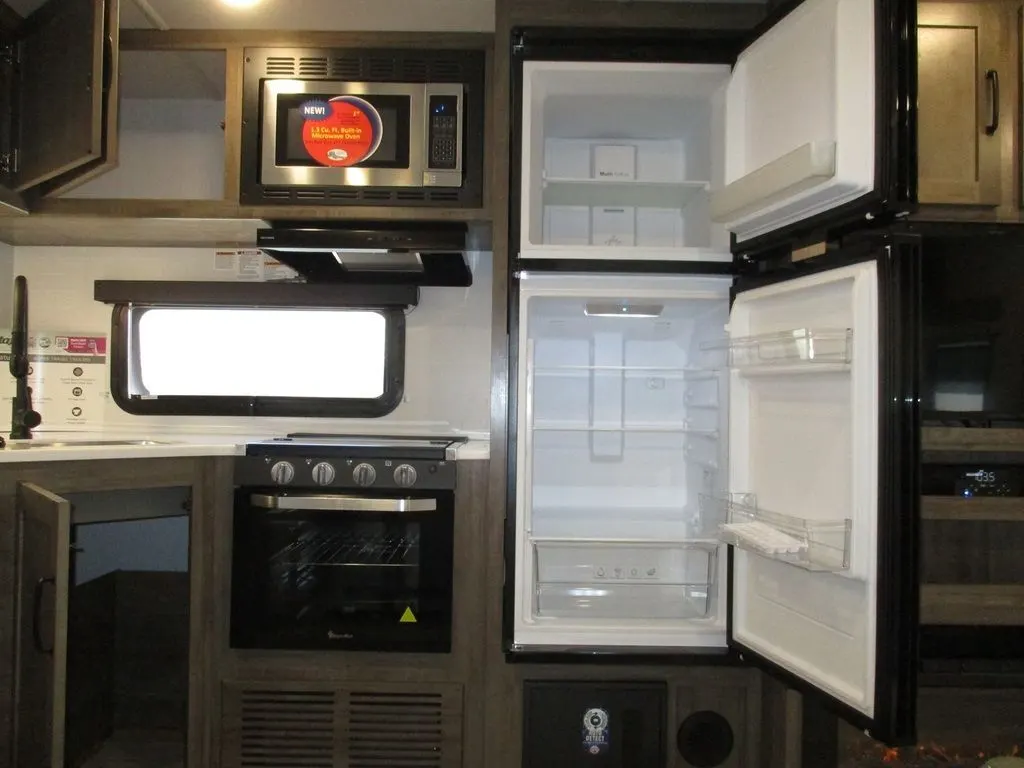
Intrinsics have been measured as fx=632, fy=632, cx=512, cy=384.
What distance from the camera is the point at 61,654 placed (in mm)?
1330

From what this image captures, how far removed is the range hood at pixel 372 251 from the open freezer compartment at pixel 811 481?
92 cm

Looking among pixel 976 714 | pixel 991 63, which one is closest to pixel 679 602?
pixel 976 714

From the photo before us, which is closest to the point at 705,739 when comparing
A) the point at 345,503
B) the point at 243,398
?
the point at 345,503

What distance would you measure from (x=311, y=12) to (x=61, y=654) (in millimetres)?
1856

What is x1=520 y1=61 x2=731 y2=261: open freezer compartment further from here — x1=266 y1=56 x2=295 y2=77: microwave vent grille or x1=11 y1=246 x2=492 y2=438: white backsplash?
x1=266 y1=56 x2=295 y2=77: microwave vent grille

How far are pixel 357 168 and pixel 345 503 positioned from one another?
1.04 metres

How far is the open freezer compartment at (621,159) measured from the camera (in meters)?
1.81

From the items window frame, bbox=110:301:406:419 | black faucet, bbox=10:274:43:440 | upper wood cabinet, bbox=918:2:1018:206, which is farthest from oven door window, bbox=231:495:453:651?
upper wood cabinet, bbox=918:2:1018:206

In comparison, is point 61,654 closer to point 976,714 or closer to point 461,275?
point 461,275

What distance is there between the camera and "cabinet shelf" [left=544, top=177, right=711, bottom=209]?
1977 millimetres

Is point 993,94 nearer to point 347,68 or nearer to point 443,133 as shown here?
point 443,133

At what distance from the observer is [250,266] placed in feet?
8.24

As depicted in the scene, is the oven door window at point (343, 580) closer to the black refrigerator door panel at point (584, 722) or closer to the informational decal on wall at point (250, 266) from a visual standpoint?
the black refrigerator door panel at point (584, 722)

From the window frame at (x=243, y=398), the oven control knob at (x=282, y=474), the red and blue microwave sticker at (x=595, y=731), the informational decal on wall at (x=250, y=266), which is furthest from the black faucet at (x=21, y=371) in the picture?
the red and blue microwave sticker at (x=595, y=731)
